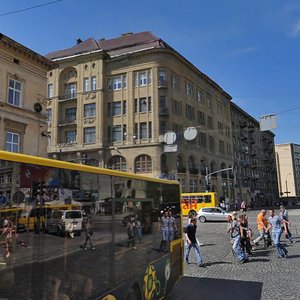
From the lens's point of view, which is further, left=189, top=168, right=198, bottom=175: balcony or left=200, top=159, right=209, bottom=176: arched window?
left=200, top=159, right=209, bottom=176: arched window

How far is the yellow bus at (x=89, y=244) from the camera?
3430 millimetres

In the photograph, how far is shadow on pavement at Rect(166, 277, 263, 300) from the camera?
8461 millimetres

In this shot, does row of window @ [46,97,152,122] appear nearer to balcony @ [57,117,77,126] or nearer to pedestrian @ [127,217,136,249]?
balcony @ [57,117,77,126]

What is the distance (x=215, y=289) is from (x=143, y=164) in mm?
44151

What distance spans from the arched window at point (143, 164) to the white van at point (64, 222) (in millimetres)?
48114

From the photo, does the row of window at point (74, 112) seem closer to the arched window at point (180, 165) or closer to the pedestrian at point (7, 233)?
the arched window at point (180, 165)

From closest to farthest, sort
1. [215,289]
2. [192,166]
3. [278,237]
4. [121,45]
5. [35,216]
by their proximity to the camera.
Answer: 1. [35,216]
2. [215,289]
3. [278,237]
4. [192,166]
5. [121,45]

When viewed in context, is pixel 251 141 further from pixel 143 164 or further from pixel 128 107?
pixel 143 164

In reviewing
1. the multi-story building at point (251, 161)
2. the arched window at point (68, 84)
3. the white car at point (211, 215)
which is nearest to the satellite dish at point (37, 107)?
the white car at point (211, 215)

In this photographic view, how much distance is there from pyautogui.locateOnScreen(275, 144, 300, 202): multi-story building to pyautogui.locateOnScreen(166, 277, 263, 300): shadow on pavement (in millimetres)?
126111

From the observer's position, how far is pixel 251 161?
90250 millimetres

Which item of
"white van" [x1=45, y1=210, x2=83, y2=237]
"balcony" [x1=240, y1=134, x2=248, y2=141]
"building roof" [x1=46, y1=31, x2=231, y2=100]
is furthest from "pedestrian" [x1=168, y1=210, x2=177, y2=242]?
"balcony" [x1=240, y1=134, x2=248, y2=141]

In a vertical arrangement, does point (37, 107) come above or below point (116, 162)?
above

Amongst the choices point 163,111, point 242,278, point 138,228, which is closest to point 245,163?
point 163,111
